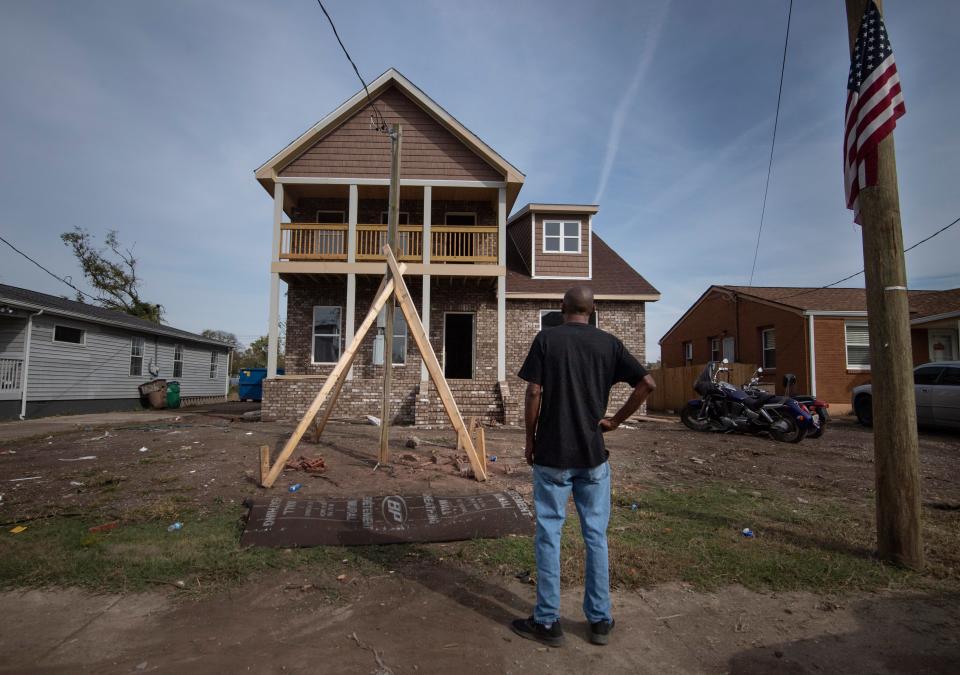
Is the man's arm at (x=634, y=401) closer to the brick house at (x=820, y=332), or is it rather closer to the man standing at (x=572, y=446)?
the man standing at (x=572, y=446)

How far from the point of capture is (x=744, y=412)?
10.7 meters

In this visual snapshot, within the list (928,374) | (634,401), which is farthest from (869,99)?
(928,374)

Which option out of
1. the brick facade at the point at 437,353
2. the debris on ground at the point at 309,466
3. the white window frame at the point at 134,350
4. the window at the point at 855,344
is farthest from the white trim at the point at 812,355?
the white window frame at the point at 134,350

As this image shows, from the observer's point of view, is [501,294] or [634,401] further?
[501,294]

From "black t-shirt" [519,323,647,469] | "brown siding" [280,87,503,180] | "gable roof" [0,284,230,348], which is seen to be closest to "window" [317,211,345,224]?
"brown siding" [280,87,503,180]

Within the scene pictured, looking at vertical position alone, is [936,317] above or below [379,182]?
below

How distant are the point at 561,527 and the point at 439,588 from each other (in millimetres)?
1032

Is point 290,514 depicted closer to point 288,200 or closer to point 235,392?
point 288,200

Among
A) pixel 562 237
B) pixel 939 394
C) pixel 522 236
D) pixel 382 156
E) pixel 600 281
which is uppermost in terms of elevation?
pixel 382 156

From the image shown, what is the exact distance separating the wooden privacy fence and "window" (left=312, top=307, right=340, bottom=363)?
37.6ft

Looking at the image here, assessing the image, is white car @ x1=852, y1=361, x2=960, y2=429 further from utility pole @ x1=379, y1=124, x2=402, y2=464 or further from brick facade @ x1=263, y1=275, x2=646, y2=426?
utility pole @ x1=379, y1=124, x2=402, y2=464

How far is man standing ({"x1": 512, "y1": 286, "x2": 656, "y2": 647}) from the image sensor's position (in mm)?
2738

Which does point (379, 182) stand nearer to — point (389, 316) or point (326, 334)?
point (326, 334)

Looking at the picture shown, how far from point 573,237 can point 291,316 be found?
9.00 metres
